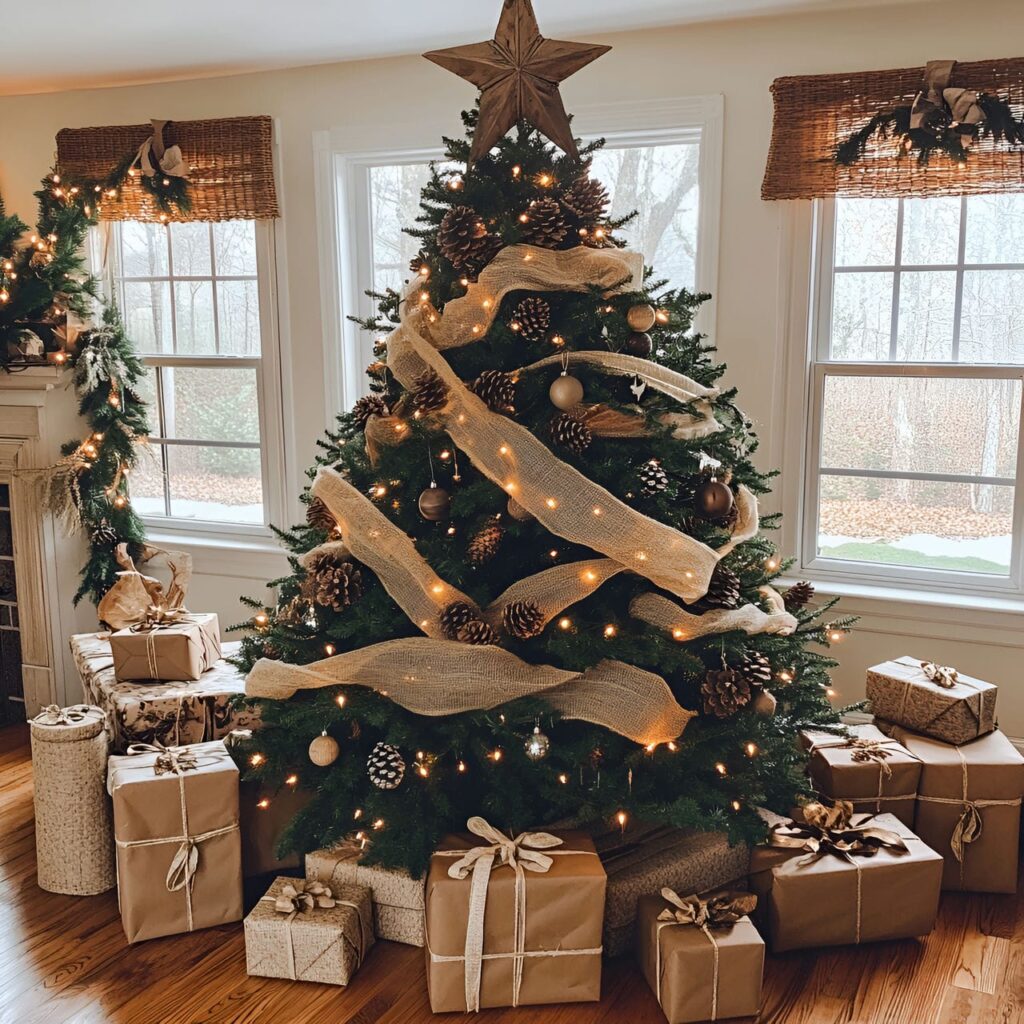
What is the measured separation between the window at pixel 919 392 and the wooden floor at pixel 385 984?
1.16 m

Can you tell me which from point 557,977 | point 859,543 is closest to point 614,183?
point 859,543

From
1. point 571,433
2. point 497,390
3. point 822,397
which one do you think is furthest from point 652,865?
point 822,397

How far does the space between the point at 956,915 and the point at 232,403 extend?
120 inches

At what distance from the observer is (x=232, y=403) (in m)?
4.13

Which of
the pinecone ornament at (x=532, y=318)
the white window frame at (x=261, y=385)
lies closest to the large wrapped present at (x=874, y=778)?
the pinecone ornament at (x=532, y=318)

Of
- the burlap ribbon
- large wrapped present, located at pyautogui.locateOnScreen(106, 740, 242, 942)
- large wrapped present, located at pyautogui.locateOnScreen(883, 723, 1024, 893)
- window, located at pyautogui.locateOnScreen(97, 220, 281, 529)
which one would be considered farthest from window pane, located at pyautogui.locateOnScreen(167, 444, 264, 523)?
large wrapped present, located at pyautogui.locateOnScreen(883, 723, 1024, 893)

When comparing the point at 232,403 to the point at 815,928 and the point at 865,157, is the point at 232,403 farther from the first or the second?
the point at 815,928

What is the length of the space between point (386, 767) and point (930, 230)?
2.28 m

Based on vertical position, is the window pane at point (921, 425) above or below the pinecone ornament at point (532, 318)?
below

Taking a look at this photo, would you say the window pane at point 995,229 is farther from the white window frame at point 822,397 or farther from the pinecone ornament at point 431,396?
the pinecone ornament at point 431,396

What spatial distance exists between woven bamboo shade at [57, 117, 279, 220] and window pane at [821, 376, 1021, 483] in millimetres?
2118

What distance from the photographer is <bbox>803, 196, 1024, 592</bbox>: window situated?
10.3ft

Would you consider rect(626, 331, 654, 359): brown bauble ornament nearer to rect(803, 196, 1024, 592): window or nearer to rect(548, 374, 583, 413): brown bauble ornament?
rect(548, 374, 583, 413): brown bauble ornament

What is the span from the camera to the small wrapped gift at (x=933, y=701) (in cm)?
271
